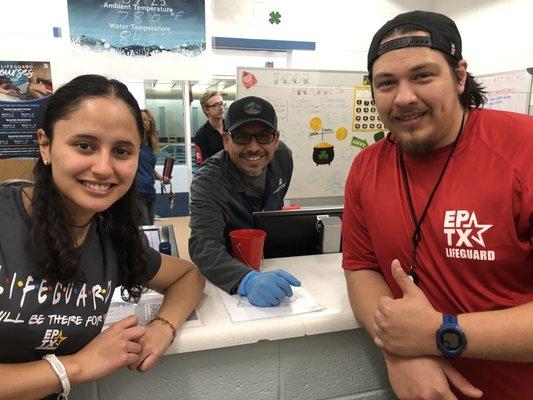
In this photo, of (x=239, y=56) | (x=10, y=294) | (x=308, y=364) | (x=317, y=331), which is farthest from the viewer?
(x=239, y=56)

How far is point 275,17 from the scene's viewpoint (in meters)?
4.41

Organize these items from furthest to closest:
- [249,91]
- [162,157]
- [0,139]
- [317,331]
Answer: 1. [162,157]
2. [249,91]
3. [0,139]
4. [317,331]

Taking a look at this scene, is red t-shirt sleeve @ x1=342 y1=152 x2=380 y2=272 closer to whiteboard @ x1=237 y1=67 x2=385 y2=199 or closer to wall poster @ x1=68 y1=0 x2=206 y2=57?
wall poster @ x1=68 y1=0 x2=206 y2=57

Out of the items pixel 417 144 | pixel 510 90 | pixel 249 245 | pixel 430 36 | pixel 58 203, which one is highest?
pixel 510 90

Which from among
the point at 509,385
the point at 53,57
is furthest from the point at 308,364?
the point at 53,57

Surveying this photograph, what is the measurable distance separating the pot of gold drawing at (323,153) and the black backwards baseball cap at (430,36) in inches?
115

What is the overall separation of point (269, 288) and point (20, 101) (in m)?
3.28

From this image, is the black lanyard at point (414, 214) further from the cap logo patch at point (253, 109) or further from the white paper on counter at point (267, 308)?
the cap logo patch at point (253, 109)

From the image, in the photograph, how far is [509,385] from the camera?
94cm

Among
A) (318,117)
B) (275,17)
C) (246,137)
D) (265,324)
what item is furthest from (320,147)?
(265,324)

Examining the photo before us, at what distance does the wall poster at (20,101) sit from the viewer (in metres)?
3.34

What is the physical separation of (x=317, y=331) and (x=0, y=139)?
11.2ft

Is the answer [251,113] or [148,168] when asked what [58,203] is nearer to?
[251,113]

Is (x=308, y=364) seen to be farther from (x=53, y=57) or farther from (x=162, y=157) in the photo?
(x=162, y=157)
